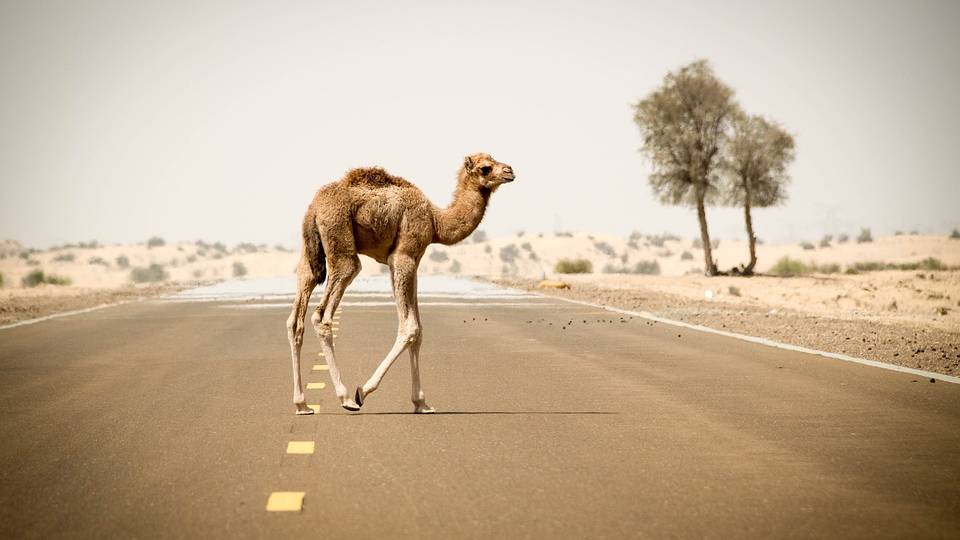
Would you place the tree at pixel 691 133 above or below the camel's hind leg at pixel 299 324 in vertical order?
above

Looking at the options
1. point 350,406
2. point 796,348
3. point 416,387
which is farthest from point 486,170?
point 796,348

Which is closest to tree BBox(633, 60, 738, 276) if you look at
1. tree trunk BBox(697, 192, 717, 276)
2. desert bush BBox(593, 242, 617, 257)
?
tree trunk BBox(697, 192, 717, 276)

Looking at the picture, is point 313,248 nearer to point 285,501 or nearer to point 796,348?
point 285,501

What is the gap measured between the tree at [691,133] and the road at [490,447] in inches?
1613

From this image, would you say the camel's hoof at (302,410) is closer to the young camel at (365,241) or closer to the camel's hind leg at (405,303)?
the young camel at (365,241)

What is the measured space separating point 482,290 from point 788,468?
112 ft

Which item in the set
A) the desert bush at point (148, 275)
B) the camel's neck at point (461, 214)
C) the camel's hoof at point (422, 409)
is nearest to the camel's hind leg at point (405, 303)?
the camel's neck at point (461, 214)

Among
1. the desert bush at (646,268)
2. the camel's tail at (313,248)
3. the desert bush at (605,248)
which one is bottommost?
the desert bush at (646,268)

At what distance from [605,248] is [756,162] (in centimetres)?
6117

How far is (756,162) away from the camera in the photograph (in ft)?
189

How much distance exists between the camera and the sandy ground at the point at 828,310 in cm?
1852

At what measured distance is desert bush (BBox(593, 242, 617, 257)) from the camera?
117338 millimetres

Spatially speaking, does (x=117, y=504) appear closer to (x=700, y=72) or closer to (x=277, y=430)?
(x=277, y=430)

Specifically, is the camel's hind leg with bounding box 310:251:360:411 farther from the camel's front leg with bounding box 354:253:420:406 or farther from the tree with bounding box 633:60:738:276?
the tree with bounding box 633:60:738:276
